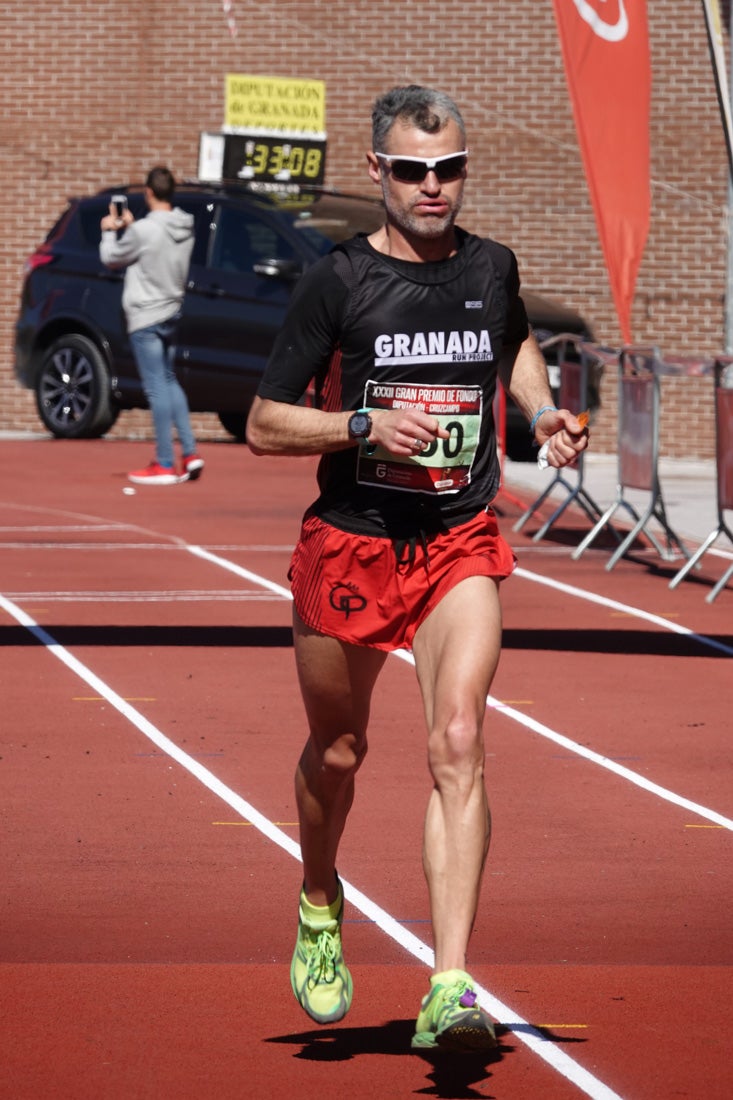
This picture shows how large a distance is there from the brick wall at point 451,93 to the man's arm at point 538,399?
18255mm

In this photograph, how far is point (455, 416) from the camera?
4.82 metres

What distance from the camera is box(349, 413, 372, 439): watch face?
4.68 meters

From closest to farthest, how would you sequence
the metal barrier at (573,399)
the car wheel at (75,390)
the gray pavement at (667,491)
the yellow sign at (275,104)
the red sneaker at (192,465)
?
1. the metal barrier at (573,399)
2. the gray pavement at (667,491)
3. the red sneaker at (192,465)
4. the car wheel at (75,390)
5. the yellow sign at (275,104)

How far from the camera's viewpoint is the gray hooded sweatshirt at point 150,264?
16281mm

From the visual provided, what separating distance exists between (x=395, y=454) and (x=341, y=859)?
7.21 feet

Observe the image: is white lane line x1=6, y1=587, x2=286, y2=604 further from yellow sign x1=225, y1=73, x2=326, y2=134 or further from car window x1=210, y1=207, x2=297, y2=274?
yellow sign x1=225, y1=73, x2=326, y2=134

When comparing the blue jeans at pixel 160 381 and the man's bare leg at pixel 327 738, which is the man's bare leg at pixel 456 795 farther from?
the blue jeans at pixel 160 381

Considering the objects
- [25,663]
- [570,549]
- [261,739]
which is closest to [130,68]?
[570,549]

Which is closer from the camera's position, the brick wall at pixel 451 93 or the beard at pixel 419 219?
the beard at pixel 419 219

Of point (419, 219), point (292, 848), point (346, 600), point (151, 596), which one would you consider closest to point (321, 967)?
point (346, 600)

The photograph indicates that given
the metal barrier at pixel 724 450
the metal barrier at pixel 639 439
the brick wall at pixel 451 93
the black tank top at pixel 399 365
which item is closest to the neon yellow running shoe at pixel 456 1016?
the black tank top at pixel 399 365

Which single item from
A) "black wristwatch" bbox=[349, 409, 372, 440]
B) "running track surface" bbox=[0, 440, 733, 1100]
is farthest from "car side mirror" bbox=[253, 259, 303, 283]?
"black wristwatch" bbox=[349, 409, 372, 440]

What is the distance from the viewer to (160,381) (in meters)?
16.1

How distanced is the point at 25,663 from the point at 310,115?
571 inches
